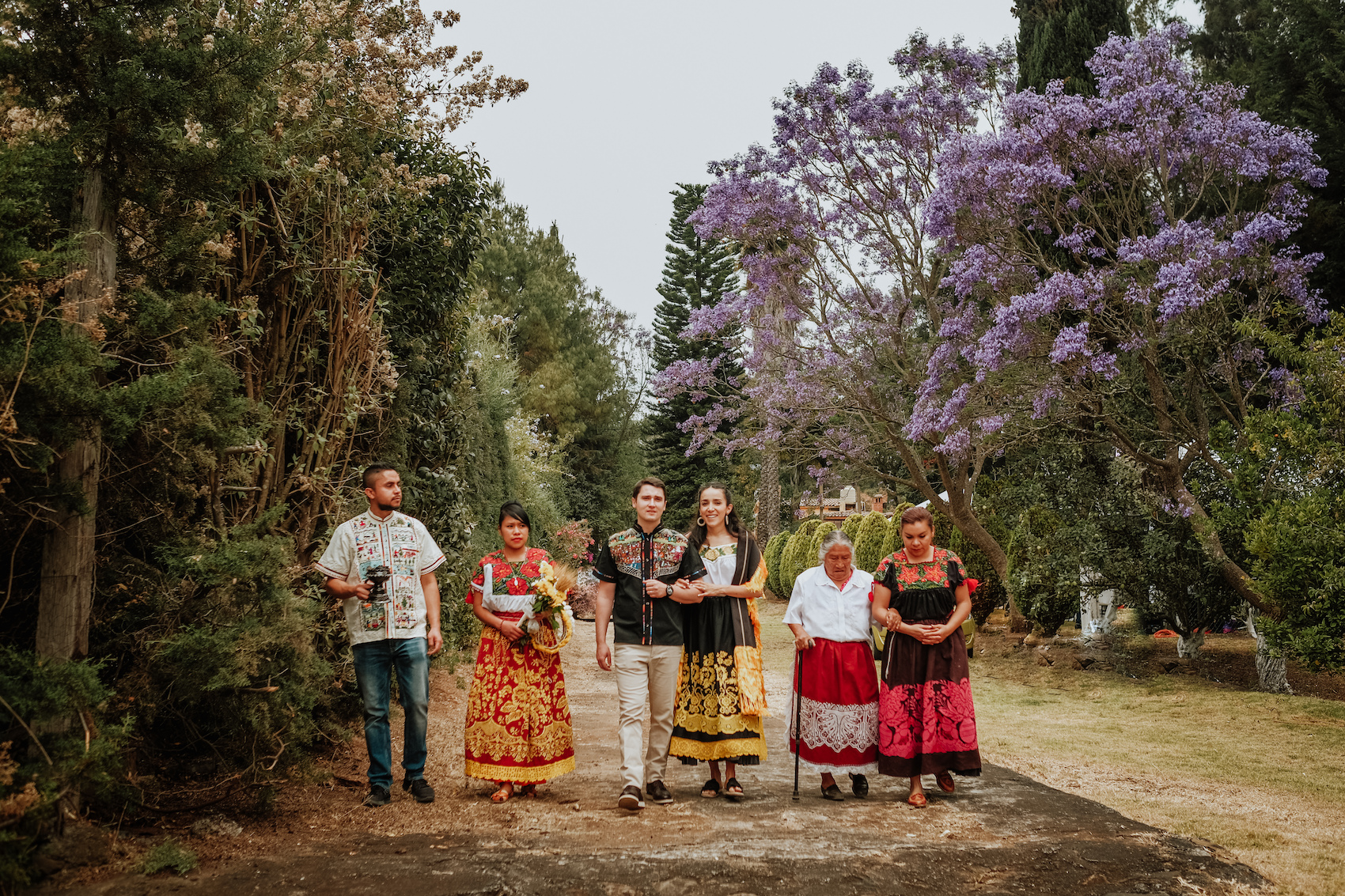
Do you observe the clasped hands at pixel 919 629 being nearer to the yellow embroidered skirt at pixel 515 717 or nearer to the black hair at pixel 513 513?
the yellow embroidered skirt at pixel 515 717

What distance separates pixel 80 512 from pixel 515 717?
2.32 m

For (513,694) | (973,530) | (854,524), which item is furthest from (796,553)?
(513,694)

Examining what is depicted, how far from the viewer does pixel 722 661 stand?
17.2 feet

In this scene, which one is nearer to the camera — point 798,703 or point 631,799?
point 631,799

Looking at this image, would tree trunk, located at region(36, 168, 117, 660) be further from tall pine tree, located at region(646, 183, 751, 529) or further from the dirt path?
tall pine tree, located at region(646, 183, 751, 529)

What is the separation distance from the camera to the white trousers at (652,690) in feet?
16.4

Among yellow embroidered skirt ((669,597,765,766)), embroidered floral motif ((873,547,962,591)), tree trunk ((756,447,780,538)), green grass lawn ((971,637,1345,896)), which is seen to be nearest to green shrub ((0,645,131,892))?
yellow embroidered skirt ((669,597,765,766))

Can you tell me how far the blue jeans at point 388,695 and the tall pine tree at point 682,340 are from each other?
26709 mm

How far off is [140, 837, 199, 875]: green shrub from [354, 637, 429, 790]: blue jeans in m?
1.14

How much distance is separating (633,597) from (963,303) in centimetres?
910

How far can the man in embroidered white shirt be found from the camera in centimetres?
471

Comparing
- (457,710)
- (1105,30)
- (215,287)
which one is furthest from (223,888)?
(1105,30)

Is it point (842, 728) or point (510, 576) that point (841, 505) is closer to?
point (842, 728)

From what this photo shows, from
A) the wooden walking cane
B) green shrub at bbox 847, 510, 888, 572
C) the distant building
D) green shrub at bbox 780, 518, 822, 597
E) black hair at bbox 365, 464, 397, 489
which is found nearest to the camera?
black hair at bbox 365, 464, 397, 489
